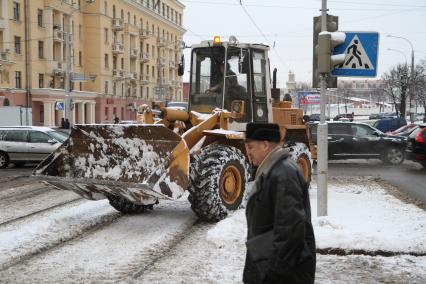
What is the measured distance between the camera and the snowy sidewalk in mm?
6137

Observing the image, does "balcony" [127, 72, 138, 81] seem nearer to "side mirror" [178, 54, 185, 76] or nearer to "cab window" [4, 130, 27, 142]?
"cab window" [4, 130, 27, 142]

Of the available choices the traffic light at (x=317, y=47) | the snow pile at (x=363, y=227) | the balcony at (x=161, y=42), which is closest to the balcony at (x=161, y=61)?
the balcony at (x=161, y=42)

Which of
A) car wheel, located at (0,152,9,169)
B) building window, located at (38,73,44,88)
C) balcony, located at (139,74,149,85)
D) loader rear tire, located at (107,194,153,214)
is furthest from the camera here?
balcony, located at (139,74,149,85)

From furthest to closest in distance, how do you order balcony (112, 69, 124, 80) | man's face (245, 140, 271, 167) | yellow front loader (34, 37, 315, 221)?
balcony (112, 69, 124, 80)
yellow front loader (34, 37, 315, 221)
man's face (245, 140, 271, 167)

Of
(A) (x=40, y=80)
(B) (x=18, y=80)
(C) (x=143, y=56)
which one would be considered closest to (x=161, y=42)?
(C) (x=143, y=56)

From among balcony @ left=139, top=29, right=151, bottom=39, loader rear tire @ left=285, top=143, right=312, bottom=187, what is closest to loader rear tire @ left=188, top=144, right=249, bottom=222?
loader rear tire @ left=285, top=143, right=312, bottom=187

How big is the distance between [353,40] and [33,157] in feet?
48.9

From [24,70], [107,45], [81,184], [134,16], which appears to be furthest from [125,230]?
[134,16]

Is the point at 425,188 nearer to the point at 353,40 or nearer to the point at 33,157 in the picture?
the point at 353,40

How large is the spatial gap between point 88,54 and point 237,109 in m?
Answer: 55.4

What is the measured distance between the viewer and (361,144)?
20656mm

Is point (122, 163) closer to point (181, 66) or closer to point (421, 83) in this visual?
point (181, 66)

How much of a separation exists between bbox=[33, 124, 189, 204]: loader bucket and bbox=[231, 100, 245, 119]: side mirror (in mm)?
2066

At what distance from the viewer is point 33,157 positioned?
20219mm
